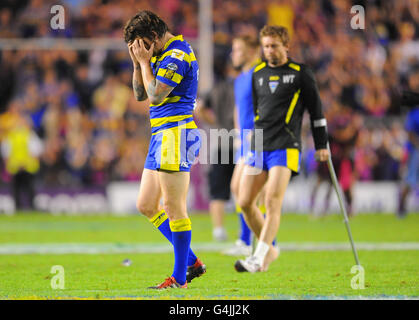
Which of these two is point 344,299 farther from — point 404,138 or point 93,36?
point 93,36

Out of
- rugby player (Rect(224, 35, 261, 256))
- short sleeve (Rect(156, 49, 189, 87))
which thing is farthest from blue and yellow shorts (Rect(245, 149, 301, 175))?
short sleeve (Rect(156, 49, 189, 87))

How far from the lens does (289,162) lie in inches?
306

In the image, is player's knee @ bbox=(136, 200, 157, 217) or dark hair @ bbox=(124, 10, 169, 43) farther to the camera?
player's knee @ bbox=(136, 200, 157, 217)

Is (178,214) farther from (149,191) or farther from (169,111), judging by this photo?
(169,111)

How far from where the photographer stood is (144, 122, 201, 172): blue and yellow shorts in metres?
6.34

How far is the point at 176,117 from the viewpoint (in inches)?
253

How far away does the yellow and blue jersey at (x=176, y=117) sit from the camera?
631 cm

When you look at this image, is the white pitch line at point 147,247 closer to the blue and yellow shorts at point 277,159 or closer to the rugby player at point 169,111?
the blue and yellow shorts at point 277,159

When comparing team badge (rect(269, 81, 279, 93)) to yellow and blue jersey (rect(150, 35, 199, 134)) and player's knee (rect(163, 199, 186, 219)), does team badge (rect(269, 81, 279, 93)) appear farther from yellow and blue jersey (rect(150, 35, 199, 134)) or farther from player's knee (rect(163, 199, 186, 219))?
player's knee (rect(163, 199, 186, 219))

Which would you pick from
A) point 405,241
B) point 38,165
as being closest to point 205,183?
point 38,165

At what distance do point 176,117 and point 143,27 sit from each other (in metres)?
0.78

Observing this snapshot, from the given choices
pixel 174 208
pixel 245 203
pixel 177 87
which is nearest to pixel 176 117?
pixel 177 87

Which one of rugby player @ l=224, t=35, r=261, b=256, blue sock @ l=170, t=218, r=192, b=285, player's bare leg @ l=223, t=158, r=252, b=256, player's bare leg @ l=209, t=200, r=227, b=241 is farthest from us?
player's bare leg @ l=209, t=200, r=227, b=241

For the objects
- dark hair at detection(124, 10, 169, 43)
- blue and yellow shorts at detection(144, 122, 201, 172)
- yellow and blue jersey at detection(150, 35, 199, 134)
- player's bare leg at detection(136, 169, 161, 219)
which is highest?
dark hair at detection(124, 10, 169, 43)
